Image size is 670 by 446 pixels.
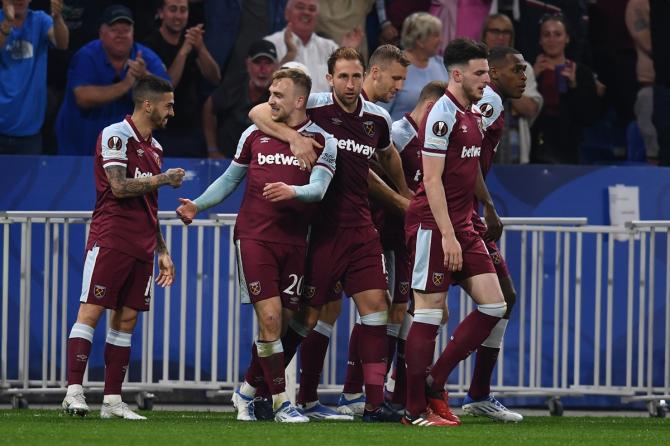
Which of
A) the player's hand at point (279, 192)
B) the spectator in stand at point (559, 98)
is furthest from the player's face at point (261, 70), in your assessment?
the player's hand at point (279, 192)

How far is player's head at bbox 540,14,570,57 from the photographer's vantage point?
1514 centimetres

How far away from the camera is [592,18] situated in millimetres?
16156

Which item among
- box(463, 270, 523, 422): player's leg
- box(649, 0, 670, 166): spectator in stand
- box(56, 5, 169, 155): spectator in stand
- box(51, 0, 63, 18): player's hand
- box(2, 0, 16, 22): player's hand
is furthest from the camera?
box(649, 0, 670, 166): spectator in stand

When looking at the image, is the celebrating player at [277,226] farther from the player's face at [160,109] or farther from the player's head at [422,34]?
the player's head at [422,34]

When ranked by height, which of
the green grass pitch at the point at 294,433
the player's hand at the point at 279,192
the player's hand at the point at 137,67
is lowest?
the green grass pitch at the point at 294,433

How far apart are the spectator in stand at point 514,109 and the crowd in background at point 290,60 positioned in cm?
1

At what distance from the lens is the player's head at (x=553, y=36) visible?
596 inches

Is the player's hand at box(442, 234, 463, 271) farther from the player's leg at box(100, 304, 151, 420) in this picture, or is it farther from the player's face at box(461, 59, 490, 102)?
the player's leg at box(100, 304, 151, 420)

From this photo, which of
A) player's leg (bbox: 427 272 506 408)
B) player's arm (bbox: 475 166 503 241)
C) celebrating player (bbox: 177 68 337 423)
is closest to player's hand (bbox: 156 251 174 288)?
celebrating player (bbox: 177 68 337 423)

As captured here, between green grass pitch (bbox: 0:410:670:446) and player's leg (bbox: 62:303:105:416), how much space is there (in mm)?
108

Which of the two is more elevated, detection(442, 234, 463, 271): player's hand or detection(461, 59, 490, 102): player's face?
detection(461, 59, 490, 102): player's face

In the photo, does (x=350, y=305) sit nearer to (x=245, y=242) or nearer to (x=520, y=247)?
(x=520, y=247)

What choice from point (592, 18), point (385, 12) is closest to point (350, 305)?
point (385, 12)

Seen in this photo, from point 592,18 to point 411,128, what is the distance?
218 inches
